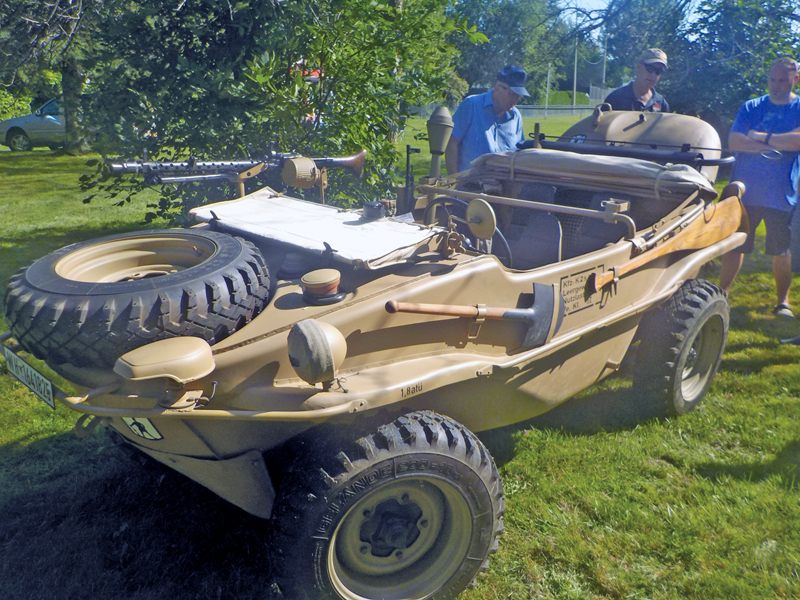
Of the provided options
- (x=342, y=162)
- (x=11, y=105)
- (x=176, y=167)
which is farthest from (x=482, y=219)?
(x=11, y=105)

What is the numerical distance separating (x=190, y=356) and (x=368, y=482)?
2.47 feet

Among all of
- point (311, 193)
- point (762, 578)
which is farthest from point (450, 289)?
point (311, 193)

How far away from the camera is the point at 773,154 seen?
4.99 m

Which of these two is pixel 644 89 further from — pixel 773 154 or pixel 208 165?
pixel 208 165

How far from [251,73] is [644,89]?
3.32m

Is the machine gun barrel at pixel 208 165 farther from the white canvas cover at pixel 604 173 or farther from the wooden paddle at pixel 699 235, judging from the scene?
the wooden paddle at pixel 699 235

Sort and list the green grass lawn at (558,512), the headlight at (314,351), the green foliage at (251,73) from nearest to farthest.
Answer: the headlight at (314,351) < the green grass lawn at (558,512) < the green foliage at (251,73)

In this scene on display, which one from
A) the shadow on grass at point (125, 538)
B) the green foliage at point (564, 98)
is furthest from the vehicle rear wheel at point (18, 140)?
the green foliage at point (564, 98)

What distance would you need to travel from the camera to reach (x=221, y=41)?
574cm

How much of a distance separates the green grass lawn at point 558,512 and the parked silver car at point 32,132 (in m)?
18.0

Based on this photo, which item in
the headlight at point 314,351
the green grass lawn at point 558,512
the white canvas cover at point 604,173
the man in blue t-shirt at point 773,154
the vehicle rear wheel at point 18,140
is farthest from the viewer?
the vehicle rear wheel at point 18,140

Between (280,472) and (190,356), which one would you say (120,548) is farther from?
(190,356)

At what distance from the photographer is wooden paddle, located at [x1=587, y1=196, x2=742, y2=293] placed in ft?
10.3

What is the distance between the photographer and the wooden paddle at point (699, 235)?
3.15 meters
